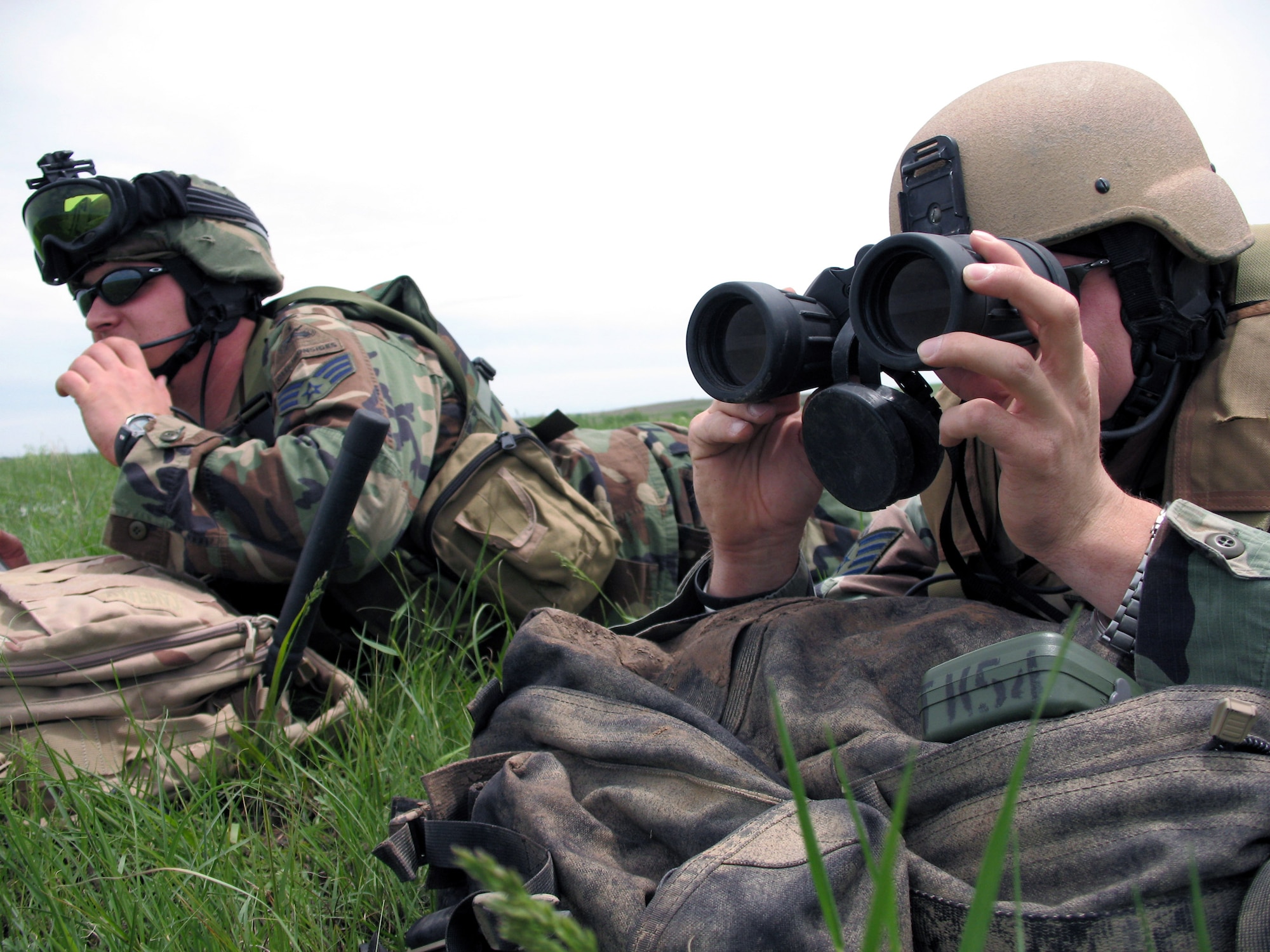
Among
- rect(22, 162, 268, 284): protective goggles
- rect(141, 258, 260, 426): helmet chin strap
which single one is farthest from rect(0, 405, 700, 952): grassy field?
rect(22, 162, 268, 284): protective goggles

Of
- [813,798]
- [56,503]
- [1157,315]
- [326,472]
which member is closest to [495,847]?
[813,798]

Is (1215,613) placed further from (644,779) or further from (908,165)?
(908,165)

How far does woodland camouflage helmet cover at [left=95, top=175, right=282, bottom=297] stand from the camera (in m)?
2.84

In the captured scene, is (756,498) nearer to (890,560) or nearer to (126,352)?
(890,560)

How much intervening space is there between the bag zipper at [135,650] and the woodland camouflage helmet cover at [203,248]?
1394mm

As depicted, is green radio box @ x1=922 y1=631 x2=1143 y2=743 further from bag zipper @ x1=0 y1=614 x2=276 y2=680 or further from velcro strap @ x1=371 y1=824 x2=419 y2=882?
bag zipper @ x1=0 y1=614 x2=276 y2=680

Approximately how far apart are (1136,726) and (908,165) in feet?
3.39

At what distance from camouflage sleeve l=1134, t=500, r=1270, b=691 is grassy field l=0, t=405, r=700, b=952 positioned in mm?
999

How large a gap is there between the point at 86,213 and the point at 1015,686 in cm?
282

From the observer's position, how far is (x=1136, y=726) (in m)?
0.87

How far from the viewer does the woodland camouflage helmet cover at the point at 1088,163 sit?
4.72ft

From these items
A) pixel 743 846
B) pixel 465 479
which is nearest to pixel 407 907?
pixel 743 846

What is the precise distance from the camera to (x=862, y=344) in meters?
1.17

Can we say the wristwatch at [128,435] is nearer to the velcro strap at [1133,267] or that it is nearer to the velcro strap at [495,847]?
the velcro strap at [495,847]
